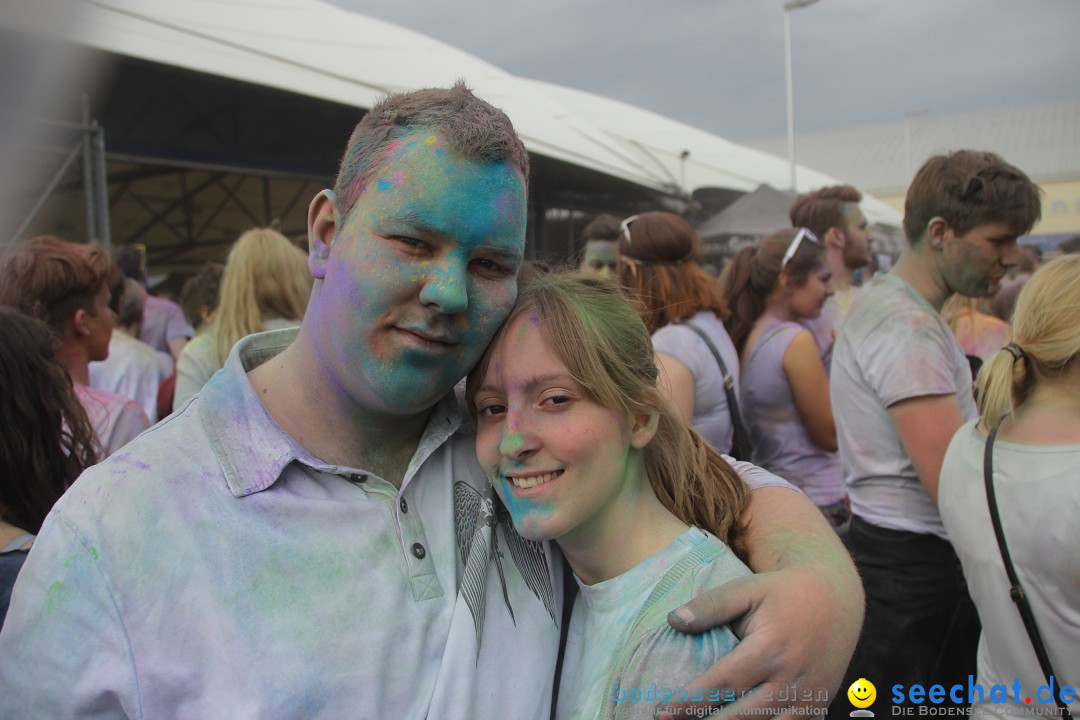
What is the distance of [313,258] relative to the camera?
135 centimetres

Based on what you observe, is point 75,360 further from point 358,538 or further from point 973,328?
point 973,328

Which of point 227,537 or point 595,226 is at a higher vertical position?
point 595,226

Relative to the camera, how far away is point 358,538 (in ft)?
3.99

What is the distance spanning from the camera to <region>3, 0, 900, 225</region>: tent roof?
648cm

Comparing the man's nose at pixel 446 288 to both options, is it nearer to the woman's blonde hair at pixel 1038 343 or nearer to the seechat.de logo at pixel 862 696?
the woman's blonde hair at pixel 1038 343

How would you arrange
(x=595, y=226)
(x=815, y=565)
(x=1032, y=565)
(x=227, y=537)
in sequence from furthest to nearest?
(x=595, y=226) < (x=1032, y=565) < (x=815, y=565) < (x=227, y=537)

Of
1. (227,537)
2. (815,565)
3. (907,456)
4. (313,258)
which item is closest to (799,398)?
(907,456)

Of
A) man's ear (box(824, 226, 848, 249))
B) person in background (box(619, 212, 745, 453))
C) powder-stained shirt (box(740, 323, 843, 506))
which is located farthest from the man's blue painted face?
man's ear (box(824, 226, 848, 249))

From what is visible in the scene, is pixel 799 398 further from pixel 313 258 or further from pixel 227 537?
pixel 227 537

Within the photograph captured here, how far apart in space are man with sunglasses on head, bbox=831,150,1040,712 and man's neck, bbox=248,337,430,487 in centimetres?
179

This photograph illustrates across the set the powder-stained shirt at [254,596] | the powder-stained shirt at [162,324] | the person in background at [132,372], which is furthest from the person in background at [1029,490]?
the powder-stained shirt at [162,324]

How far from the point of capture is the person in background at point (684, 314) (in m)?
2.92

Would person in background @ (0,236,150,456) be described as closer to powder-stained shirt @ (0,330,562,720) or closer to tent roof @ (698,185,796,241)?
powder-stained shirt @ (0,330,562,720)

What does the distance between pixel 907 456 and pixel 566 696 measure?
1.72m
